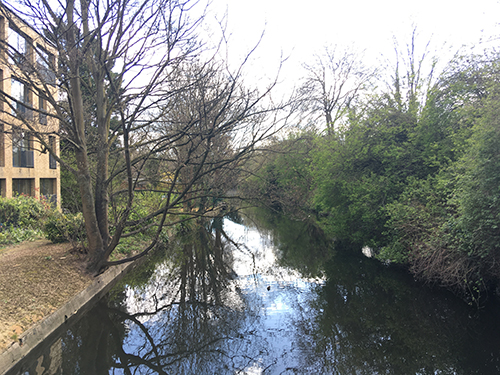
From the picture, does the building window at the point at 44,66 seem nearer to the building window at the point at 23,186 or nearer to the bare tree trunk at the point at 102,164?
the bare tree trunk at the point at 102,164

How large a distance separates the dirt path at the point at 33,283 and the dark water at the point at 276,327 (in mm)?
653

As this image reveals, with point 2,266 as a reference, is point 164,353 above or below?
→ below

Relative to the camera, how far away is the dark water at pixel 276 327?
20.1ft

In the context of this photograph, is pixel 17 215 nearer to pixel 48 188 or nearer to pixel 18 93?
pixel 18 93

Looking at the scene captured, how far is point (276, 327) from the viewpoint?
763cm

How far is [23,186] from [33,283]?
1482cm

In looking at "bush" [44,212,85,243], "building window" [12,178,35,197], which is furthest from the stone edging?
"building window" [12,178,35,197]

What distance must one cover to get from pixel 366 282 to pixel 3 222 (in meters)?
14.3

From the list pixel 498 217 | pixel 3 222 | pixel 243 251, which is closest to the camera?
pixel 498 217

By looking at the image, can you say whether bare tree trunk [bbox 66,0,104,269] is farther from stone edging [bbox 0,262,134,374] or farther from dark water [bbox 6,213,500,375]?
dark water [bbox 6,213,500,375]

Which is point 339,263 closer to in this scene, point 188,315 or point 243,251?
point 243,251

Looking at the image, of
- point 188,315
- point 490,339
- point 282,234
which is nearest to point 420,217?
point 490,339

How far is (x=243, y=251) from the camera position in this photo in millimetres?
15852

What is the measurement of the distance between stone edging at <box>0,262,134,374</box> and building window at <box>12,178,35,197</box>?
1222cm
